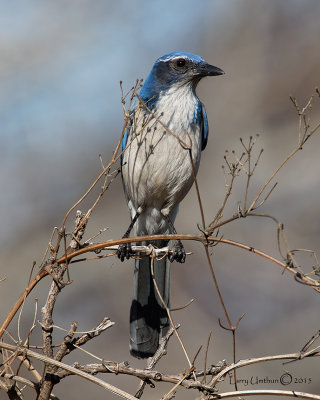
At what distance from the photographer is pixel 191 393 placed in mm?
6059

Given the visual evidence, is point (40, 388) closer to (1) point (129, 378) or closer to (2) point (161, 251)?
(2) point (161, 251)

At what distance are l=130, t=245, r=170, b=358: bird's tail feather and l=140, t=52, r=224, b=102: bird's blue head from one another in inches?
56.2

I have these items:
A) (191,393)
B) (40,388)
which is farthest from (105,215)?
(40,388)

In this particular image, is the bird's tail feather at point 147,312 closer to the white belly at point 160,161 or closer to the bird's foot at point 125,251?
the white belly at point 160,161

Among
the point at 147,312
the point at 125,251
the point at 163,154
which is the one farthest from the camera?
the point at 147,312

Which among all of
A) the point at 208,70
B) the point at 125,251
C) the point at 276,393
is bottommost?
the point at 276,393

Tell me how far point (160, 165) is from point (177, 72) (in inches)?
35.6

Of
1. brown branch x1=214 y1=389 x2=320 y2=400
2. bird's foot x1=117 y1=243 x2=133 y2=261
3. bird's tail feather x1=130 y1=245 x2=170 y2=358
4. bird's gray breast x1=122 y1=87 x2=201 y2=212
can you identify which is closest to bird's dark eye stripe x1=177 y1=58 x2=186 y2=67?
bird's gray breast x1=122 y1=87 x2=201 y2=212

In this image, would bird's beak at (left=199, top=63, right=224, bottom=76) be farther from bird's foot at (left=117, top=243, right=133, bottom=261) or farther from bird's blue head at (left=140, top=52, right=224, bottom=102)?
bird's foot at (left=117, top=243, right=133, bottom=261)

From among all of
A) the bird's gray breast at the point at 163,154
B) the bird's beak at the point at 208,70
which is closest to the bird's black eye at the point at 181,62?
the bird's beak at the point at 208,70

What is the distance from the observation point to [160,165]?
4.77 meters

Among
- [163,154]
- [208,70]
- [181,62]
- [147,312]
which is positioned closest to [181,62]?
[181,62]

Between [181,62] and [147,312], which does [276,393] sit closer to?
[147,312]

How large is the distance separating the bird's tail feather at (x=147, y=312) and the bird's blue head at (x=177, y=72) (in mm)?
1428
